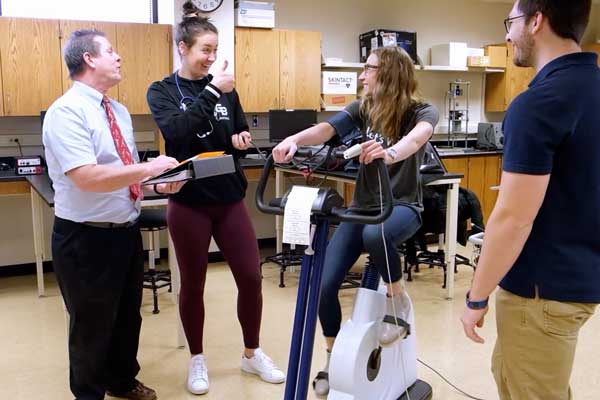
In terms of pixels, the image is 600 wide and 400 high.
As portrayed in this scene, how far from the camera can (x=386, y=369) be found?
7.62ft

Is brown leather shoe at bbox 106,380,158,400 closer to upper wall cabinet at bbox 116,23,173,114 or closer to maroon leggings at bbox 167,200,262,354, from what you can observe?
maroon leggings at bbox 167,200,262,354

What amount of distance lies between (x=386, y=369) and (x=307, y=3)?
4.26 metres

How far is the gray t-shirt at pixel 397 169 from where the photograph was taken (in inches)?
91.7

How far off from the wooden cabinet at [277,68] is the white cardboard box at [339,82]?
0.30 ft

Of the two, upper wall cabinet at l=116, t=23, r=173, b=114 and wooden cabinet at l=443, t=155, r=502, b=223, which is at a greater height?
upper wall cabinet at l=116, t=23, r=173, b=114

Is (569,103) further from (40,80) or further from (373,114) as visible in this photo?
(40,80)

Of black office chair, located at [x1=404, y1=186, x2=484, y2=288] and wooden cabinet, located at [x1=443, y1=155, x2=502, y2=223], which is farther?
wooden cabinet, located at [x1=443, y1=155, x2=502, y2=223]

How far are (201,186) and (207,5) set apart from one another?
2799 mm

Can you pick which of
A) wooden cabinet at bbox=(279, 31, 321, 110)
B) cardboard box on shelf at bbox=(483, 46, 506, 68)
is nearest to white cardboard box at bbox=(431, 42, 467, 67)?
cardboard box on shelf at bbox=(483, 46, 506, 68)

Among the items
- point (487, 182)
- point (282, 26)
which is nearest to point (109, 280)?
point (282, 26)

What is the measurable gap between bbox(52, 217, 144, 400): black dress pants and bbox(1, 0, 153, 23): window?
3.14 metres

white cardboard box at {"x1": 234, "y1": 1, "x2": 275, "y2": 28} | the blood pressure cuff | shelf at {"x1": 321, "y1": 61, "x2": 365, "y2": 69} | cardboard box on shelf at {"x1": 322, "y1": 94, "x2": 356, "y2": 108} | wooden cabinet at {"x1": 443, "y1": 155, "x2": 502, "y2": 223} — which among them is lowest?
wooden cabinet at {"x1": 443, "y1": 155, "x2": 502, "y2": 223}

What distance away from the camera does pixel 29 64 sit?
4.27 m

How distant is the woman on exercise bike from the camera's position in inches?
90.4
